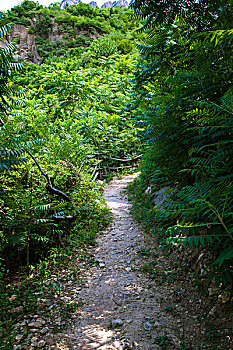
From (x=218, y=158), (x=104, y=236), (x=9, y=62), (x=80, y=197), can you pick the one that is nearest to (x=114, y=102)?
(x=80, y=197)

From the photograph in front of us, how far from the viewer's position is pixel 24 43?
2106 centimetres

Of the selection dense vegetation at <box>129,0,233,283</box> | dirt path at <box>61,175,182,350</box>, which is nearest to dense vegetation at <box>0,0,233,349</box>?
dense vegetation at <box>129,0,233,283</box>

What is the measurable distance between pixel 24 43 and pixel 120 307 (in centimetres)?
2500

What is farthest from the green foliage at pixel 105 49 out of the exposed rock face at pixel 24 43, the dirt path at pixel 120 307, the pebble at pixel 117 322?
the pebble at pixel 117 322

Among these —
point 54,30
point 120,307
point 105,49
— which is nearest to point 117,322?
point 120,307

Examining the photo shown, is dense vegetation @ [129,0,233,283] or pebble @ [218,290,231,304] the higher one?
dense vegetation @ [129,0,233,283]

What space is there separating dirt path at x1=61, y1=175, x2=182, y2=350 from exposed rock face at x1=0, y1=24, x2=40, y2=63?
21269 mm

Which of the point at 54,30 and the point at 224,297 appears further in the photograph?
the point at 54,30

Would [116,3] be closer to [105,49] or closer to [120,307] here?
[105,49]

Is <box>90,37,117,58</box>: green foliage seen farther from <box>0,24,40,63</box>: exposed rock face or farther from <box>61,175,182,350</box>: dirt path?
<box>61,175,182,350</box>: dirt path

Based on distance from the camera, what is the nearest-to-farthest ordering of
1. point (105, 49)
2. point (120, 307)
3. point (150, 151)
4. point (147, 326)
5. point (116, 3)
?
point (147, 326), point (120, 307), point (150, 151), point (105, 49), point (116, 3)

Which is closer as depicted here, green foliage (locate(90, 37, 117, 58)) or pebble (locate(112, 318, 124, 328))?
pebble (locate(112, 318, 124, 328))

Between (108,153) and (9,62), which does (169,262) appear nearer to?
(9,62)

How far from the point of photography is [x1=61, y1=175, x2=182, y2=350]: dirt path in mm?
2158
